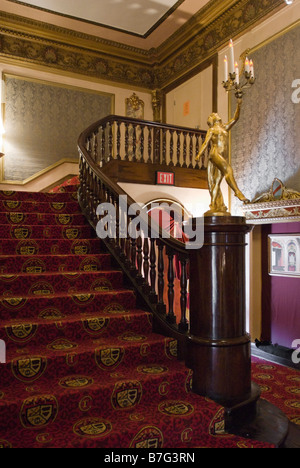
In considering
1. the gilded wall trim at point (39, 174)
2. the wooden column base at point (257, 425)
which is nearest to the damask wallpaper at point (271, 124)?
the gilded wall trim at point (39, 174)

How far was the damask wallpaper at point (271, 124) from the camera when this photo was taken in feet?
16.0

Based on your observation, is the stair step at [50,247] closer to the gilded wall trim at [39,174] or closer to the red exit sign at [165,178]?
the red exit sign at [165,178]

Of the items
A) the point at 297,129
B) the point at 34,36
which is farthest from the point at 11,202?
the point at 34,36

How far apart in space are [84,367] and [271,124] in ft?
14.6

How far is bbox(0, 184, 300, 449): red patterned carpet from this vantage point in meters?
1.73

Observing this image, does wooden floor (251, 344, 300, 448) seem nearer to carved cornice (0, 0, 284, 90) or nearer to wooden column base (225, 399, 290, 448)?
wooden column base (225, 399, 290, 448)

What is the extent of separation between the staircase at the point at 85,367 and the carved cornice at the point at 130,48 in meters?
4.86

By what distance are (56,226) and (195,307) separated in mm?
2064

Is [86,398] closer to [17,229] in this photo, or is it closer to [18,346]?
[18,346]

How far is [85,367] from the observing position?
7.07ft

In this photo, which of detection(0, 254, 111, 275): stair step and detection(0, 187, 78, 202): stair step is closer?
detection(0, 254, 111, 275): stair step

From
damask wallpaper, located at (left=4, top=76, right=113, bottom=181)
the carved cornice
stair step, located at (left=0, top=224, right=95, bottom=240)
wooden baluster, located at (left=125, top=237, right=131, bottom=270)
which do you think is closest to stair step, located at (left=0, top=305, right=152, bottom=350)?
wooden baluster, located at (left=125, top=237, right=131, bottom=270)

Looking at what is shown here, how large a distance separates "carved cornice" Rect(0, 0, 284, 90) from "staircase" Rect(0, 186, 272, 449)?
486cm

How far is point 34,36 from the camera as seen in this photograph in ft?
22.4
